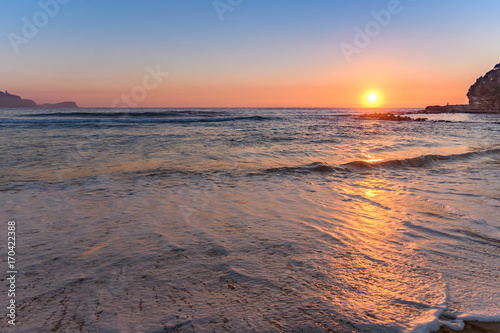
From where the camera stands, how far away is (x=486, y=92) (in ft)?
235

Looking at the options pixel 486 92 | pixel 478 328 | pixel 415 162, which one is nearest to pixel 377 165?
pixel 415 162

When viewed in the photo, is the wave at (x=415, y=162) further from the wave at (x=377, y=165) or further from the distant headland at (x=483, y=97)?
the distant headland at (x=483, y=97)

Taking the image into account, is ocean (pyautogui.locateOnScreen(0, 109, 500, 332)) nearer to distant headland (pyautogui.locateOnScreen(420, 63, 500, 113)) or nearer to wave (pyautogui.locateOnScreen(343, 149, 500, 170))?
wave (pyautogui.locateOnScreen(343, 149, 500, 170))

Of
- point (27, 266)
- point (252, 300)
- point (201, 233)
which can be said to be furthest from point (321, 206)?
point (27, 266)

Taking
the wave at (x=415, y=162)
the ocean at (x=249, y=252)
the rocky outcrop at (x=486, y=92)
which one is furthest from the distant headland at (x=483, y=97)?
the ocean at (x=249, y=252)

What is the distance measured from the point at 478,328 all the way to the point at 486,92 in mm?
93687

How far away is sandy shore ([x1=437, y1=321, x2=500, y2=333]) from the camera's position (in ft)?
7.79

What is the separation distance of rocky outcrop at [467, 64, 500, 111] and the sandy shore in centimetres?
8525

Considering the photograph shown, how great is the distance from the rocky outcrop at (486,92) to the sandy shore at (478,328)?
3356 inches

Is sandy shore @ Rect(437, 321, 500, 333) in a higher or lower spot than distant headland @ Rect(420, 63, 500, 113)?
lower

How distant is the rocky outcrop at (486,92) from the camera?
68.6 m

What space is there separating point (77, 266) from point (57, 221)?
1.92 metres

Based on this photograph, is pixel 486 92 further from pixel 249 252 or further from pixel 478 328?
pixel 249 252

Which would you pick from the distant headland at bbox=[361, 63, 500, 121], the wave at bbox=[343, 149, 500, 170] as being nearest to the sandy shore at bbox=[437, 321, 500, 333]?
the wave at bbox=[343, 149, 500, 170]
